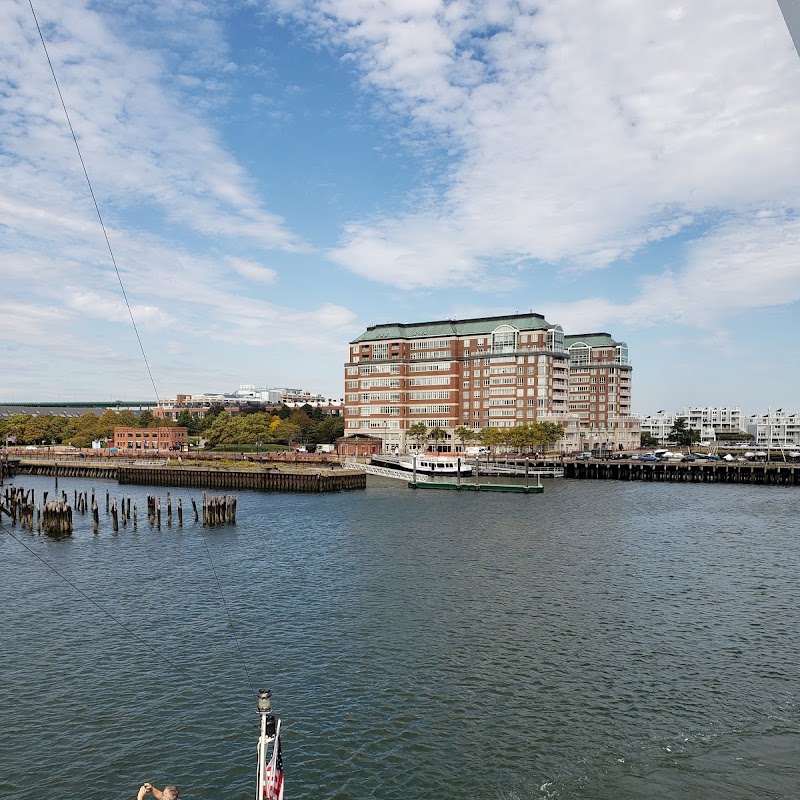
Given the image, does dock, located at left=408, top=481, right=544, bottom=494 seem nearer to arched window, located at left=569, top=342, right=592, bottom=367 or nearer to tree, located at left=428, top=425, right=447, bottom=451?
tree, located at left=428, top=425, right=447, bottom=451

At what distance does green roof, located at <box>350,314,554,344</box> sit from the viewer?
155125mm

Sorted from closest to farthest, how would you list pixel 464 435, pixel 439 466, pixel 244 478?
pixel 244 478 < pixel 439 466 < pixel 464 435

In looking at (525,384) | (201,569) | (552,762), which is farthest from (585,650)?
(525,384)

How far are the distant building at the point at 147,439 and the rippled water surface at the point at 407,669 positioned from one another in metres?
146

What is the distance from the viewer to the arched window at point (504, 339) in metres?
154

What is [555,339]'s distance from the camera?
154 metres

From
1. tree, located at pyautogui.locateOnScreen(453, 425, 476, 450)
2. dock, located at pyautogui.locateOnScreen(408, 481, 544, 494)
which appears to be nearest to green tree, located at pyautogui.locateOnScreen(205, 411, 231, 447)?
tree, located at pyautogui.locateOnScreen(453, 425, 476, 450)

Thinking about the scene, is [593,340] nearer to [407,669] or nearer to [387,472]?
[387,472]

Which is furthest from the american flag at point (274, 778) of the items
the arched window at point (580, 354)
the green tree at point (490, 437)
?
the arched window at point (580, 354)

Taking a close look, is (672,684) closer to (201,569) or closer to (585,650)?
(585,650)

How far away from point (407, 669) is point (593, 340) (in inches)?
6679

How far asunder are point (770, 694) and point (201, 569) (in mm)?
32399

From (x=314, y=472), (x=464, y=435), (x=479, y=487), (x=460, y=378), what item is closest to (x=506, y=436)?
(x=464, y=435)

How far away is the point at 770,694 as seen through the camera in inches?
968
